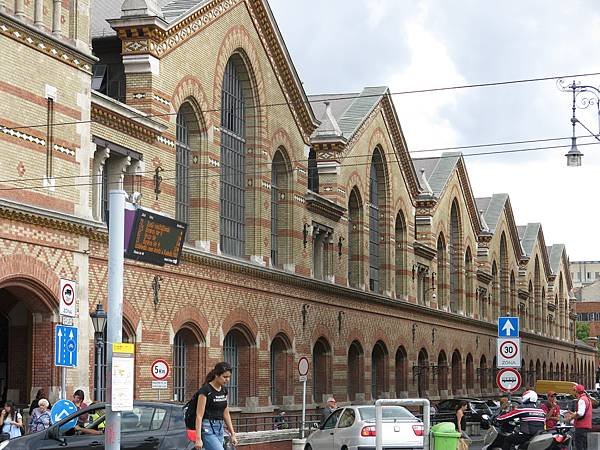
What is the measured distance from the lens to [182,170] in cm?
3547

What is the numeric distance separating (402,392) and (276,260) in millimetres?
16593

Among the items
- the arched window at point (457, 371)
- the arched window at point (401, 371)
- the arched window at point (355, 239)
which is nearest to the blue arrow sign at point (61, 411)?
the arched window at point (355, 239)

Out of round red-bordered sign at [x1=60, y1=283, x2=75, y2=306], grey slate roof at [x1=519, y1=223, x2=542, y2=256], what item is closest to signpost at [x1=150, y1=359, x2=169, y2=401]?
round red-bordered sign at [x1=60, y1=283, x2=75, y2=306]

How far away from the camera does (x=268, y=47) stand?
41.3 m

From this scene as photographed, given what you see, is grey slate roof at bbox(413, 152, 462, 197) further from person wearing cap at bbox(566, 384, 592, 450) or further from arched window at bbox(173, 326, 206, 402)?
person wearing cap at bbox(566, 384, 592, 450)

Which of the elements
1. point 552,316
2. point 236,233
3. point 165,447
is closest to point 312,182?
point 236,233

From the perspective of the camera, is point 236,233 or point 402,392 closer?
point 236,233

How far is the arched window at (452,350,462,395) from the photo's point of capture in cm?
6800

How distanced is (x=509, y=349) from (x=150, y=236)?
Result: 49.9 ft

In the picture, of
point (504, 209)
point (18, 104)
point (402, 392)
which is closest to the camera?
point (18, 104)

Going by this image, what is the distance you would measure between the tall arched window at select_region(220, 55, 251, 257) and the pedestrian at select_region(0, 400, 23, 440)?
Answer: 1395 cm

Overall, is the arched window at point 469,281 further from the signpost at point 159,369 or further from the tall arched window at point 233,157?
the signpost at point 159,369

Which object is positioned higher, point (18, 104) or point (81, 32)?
point (81, 32)

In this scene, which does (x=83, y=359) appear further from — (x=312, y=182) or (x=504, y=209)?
(x=504, y=209)
